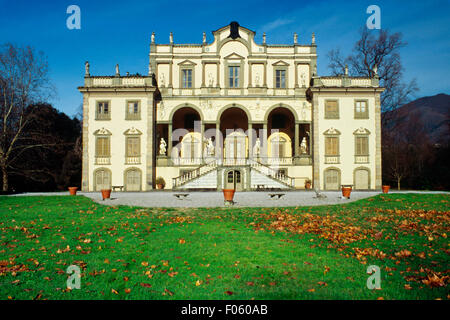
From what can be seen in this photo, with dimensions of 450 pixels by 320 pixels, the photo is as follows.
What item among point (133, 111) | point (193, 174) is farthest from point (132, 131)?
point (193, 174)

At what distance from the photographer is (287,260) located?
588 cm

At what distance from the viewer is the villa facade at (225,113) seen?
28594 millimetres

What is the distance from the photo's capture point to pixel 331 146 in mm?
29031

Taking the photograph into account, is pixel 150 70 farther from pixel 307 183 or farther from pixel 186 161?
pixel 307 183

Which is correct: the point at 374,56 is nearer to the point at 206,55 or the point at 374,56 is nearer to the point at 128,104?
the point at 206,55

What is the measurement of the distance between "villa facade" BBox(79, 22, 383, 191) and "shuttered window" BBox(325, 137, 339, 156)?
92mm

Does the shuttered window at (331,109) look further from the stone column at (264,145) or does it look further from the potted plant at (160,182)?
the potted plant at (160,182)

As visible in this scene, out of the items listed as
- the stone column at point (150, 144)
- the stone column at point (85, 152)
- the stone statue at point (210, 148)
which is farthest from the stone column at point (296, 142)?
the stone column at point (85, 152)

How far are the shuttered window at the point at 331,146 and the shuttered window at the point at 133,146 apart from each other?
17.3 meters

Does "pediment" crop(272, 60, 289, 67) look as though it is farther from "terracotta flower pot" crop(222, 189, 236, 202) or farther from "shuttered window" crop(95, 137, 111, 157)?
"terracotta flower pot" crop(222, 189, 236, 202)

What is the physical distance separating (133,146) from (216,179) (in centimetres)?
835

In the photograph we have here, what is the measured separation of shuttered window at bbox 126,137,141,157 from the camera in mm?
28766

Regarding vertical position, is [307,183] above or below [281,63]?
below
